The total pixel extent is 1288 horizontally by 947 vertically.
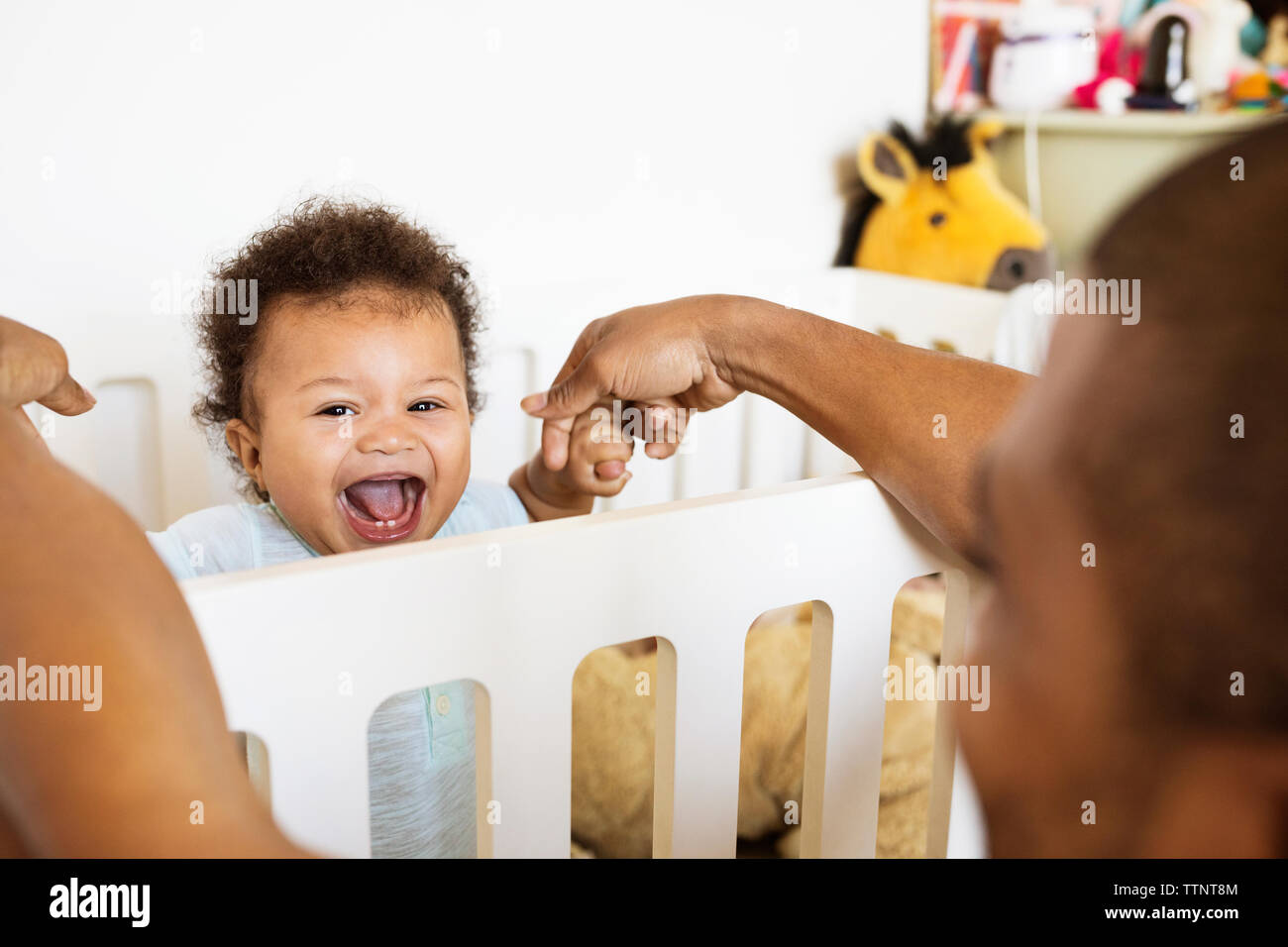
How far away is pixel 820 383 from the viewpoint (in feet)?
2.37

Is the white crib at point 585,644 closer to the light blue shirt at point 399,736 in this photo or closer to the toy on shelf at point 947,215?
the light blue shirt at point 399,736

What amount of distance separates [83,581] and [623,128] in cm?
116

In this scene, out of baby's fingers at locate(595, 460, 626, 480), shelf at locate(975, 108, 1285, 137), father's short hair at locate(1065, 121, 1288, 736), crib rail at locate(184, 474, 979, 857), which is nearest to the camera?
father's short hair at locate(1065, 121, 1288, 736)

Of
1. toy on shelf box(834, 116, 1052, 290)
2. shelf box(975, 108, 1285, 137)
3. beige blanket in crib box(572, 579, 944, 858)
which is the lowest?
beige blanket in crib box(572, 579, 944, 858)

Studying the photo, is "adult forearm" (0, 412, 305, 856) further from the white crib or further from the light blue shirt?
the light blue shirt

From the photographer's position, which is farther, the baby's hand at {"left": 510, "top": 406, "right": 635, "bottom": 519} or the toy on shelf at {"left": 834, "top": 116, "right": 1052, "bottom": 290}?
the toy on shelf at {"left": 834, "top": 116, "right": 1052, "bottom": 290}

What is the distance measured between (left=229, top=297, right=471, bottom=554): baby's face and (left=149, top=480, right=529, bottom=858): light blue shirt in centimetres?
4

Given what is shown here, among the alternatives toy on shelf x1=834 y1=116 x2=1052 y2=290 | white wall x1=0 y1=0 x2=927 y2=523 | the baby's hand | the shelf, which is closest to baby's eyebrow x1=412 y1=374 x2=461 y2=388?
the baby's hand

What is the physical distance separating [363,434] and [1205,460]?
673mm

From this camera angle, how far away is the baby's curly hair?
822mm

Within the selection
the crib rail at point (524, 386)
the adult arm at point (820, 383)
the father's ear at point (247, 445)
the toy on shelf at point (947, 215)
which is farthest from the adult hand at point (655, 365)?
the toy on shelf at point (947, 215)
